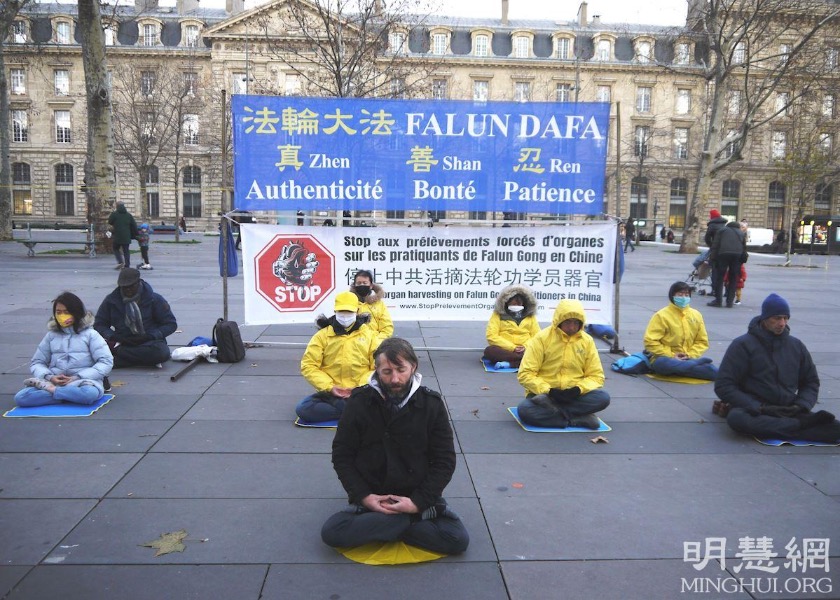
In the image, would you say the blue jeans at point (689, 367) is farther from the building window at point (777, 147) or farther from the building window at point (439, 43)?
the building window at point (439, 43)

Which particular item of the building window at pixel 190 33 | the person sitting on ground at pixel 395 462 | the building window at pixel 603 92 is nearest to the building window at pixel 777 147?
the building window at pixel 603 92

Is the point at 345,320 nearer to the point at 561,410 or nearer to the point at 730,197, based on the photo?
the point at 561,410

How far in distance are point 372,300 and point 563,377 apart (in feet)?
8.66

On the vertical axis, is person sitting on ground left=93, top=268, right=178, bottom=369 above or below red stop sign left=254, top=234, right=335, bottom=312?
below

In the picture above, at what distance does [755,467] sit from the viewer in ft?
15.8

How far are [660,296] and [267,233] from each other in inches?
396

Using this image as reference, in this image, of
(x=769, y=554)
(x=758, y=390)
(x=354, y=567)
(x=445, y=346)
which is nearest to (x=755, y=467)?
(x=758, y=390)

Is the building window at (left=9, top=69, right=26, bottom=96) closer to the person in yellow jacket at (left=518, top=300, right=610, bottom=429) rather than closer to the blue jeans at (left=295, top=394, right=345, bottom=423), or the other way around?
the blue jeans at (left=295, top=394, right=345, bottom=423)

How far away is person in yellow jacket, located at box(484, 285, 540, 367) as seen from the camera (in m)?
7.84

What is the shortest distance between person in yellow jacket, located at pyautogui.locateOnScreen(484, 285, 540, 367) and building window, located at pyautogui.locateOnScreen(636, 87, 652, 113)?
56.1 metres

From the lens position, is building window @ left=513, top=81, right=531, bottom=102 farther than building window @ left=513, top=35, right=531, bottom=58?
No

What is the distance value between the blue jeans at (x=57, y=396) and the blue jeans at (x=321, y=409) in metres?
1.85

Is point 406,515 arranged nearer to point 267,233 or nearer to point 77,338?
point 77,338

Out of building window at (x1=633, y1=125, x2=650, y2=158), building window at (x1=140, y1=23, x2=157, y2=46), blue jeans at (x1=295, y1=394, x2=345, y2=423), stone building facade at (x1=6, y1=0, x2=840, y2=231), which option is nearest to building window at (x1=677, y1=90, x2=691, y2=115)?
stone building facade at (x1=6, y1=0, x2=840, y2=231)
